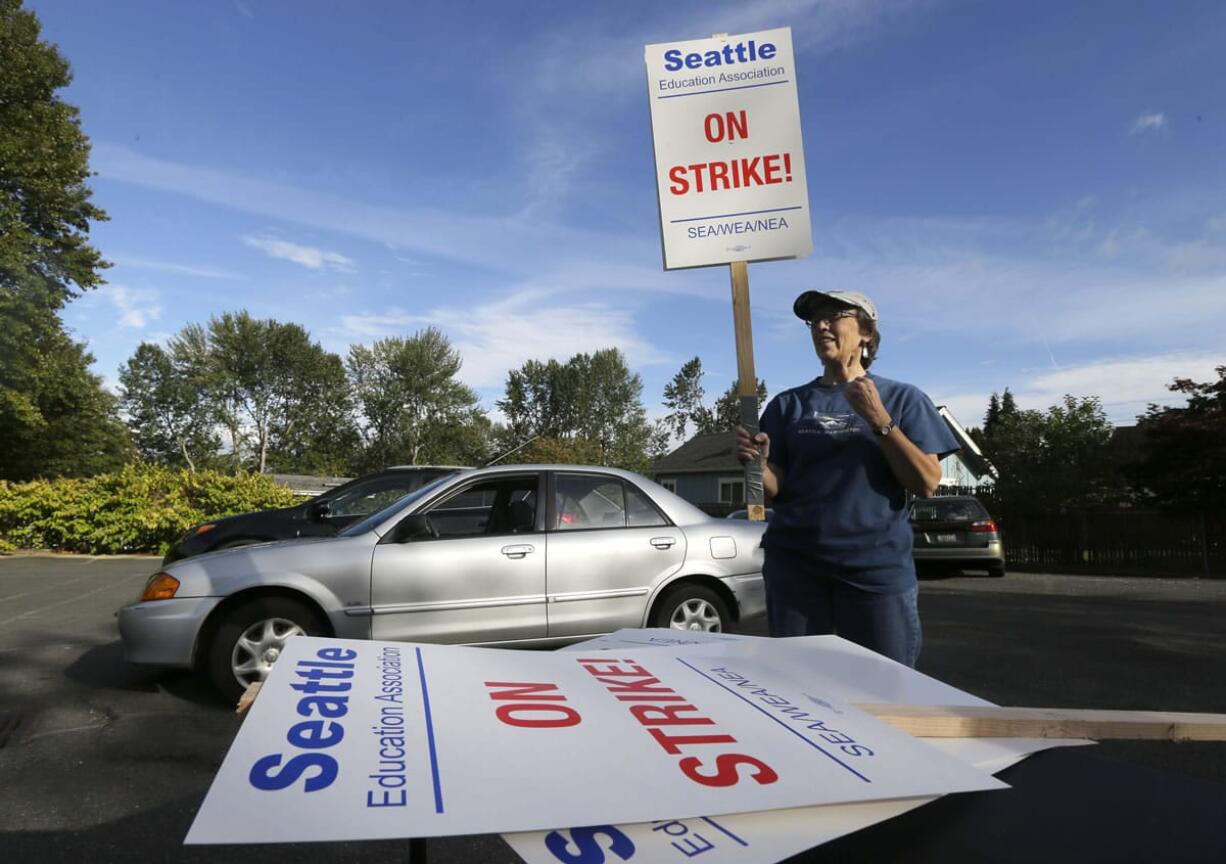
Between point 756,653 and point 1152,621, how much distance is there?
9411 millimetres

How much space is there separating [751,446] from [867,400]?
0.37 metres

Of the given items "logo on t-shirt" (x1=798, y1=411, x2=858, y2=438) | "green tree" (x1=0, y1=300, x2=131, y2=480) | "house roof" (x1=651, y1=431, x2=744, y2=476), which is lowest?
"logo on t-shirt" (x1=798, y1=411, x2=858, y2=438)

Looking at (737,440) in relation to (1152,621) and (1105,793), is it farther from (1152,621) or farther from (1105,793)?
(1152,621)

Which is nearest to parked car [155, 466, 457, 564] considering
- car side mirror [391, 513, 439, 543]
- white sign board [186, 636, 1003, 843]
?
car side mirror [391, 513, 439, 543]

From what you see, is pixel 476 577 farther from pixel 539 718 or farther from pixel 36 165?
pixel 36 165

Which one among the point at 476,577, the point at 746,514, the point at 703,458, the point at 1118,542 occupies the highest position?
the point at 703,458

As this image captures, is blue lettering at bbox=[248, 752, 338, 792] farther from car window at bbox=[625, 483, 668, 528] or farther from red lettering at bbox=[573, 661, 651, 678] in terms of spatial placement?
car window at bbox=[625, 483, 668, 528]

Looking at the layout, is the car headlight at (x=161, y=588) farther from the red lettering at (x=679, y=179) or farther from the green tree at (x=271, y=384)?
the green tree at (x=271, y=384)

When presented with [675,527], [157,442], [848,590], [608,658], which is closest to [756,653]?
[608,658]

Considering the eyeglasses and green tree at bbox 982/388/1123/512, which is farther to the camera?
green tree at bbox 982/388/1123/512

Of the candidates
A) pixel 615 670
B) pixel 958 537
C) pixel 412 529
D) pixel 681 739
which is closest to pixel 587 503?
pixel 412 529

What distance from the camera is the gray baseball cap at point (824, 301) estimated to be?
7.48 ft

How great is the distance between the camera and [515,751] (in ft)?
2.81

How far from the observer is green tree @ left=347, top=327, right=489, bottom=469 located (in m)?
60.4
